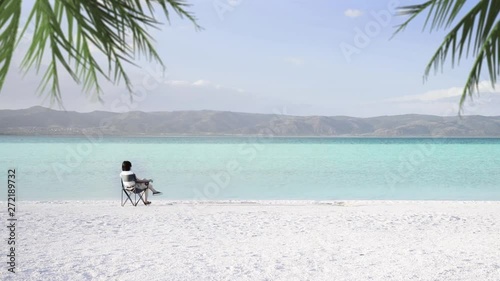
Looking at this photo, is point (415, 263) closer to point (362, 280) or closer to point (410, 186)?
point (362, 280)

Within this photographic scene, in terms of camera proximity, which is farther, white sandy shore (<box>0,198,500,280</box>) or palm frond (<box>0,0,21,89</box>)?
white sandy shore (<box>0,198,500,280</box>)

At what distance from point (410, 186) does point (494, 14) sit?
2242 cm

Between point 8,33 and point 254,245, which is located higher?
point 8,33

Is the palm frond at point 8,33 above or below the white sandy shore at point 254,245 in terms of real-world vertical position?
above

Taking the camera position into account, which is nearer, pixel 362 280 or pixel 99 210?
pixel 362 280

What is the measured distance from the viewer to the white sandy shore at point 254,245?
195 inches

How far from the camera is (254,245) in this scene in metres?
6.30

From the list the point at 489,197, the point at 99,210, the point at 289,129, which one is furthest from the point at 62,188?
the point at 289,129

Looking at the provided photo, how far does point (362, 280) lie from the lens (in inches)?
186

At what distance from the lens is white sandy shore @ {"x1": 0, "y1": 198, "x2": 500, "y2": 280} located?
4.96 meters

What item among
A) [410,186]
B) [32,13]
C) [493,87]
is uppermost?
[32,13]

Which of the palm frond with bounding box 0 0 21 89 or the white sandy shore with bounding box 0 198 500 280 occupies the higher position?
the palm frond with bounding box 0 0 21 89

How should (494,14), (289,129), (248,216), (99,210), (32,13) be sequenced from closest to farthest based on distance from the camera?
(32,13) < (494,14) < (248,216) < (99,210) < (289,129)

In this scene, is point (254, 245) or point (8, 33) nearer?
point (8, 33)
